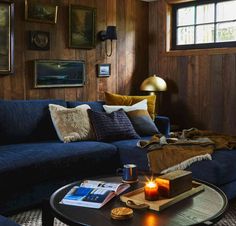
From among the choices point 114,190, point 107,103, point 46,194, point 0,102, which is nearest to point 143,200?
point 114,190

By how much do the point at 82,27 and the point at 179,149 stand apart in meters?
1.98

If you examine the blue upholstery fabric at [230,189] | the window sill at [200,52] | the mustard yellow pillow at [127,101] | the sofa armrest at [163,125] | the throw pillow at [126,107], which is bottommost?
the blue upholstery fabric at [230,189]

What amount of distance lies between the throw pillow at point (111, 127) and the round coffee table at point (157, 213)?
1533 millimetres

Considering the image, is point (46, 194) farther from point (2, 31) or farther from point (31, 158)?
point (2, 31)

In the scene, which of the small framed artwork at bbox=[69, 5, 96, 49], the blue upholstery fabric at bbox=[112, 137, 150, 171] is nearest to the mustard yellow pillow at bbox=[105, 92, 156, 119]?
the small framed artwork at bbox=[69, 5, 96, 49]

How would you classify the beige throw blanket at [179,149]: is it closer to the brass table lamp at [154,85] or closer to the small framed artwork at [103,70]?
the brass table lamp at [154,85]

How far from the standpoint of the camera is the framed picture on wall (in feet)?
12.1

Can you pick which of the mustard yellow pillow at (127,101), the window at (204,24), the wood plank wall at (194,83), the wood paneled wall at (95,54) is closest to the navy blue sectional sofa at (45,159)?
the wood paneled wall at (95,54)

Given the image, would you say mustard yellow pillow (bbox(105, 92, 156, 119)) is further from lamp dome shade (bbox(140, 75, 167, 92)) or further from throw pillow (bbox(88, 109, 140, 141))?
throw pillow (bbox(88, 109, 140, 141))

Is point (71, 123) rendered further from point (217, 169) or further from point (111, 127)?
point (217, 169)

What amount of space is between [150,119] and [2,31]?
1.73 metres

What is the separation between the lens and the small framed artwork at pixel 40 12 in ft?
12.8

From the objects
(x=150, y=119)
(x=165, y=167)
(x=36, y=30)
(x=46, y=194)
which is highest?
(x=36, y=30)

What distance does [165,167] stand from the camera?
3119mm
